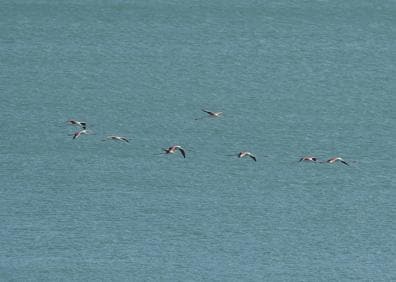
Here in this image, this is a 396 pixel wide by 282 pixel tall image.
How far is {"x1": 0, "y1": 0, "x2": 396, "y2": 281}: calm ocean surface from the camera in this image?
112 m

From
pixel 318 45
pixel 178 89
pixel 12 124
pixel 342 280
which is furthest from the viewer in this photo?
pixel 318 45

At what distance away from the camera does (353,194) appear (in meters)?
122

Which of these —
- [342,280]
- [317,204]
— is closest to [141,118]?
[317,204]

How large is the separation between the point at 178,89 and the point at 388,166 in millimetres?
18922

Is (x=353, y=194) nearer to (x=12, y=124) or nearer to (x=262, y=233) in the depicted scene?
(x=262, y=233)

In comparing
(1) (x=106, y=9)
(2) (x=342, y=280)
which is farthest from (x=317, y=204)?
(1) (x=106, y=9)

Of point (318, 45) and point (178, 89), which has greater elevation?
point (318, 45)

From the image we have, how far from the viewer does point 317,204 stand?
11944cm

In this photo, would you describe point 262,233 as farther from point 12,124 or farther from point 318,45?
point 318,45

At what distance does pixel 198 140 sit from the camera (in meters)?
128

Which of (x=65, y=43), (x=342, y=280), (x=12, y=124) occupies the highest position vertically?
(x=65, y=43)

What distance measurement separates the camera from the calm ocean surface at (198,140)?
367 ft

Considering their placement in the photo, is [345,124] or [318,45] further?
[318,45]

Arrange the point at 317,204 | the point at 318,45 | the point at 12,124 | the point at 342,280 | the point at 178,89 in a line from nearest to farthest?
the point at 342,280
the point at 317,204
the point at 12,124
the point at 178,89
the point at 318,45
